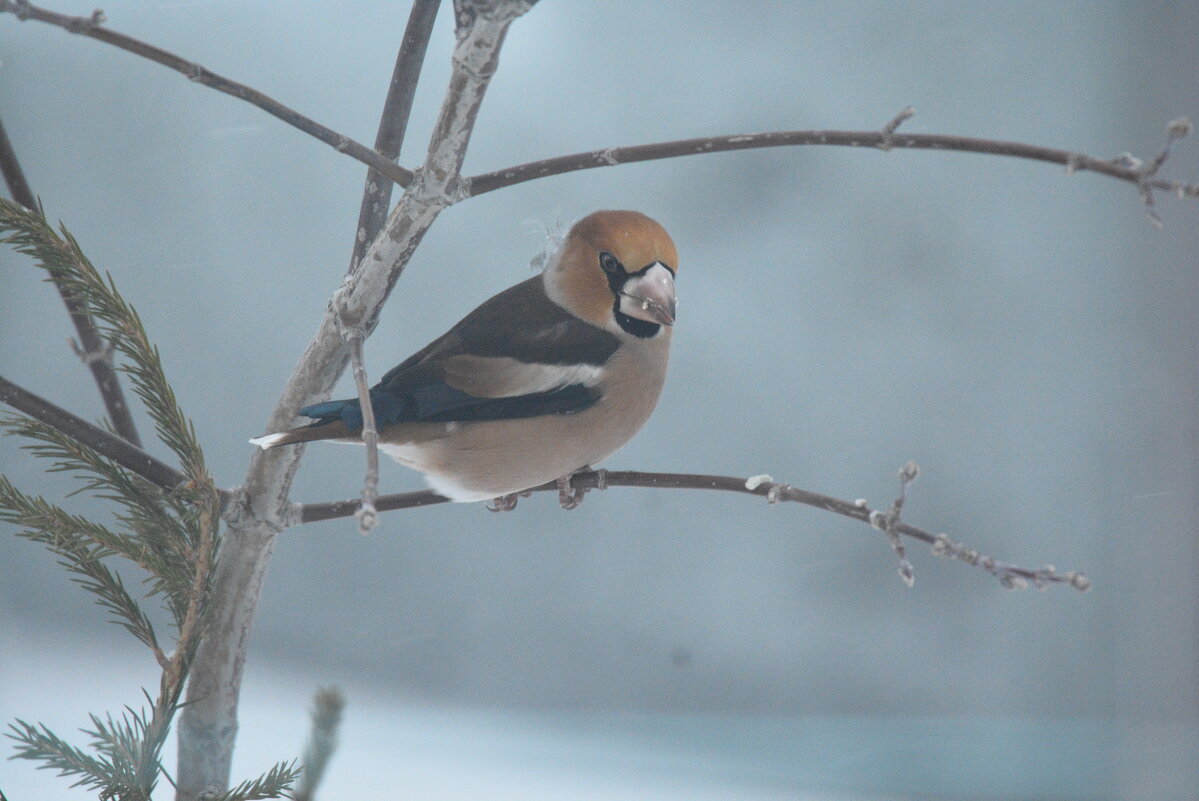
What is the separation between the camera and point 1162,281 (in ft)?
4.67

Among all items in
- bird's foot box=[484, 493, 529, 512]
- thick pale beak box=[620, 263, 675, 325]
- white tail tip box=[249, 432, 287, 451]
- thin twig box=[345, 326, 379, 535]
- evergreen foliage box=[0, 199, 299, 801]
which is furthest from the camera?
bird's foot box=[484, 493, 529, 512]

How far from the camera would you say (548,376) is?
2.31 ft

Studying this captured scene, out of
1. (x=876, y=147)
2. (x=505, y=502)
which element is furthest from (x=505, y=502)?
(x=876, y=147)

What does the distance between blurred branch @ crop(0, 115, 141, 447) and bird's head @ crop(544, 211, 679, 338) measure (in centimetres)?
31

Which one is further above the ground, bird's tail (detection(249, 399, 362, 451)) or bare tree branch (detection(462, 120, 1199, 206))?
bare tree branch (detection(462, 120, 1199, 206))

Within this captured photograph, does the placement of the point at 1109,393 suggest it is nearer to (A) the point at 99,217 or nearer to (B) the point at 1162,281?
(B) the point at 1162,281

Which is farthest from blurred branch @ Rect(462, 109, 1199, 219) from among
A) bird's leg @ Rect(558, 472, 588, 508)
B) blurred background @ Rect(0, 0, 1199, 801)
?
blurred background @ Rect(0, 0, 1199, 801)

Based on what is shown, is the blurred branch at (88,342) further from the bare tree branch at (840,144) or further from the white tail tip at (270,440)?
the bare tree branch at (840,144)

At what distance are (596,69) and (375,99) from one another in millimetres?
313

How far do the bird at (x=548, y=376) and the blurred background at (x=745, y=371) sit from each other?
0.60m

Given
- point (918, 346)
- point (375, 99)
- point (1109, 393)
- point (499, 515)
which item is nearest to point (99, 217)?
point (375, 99)

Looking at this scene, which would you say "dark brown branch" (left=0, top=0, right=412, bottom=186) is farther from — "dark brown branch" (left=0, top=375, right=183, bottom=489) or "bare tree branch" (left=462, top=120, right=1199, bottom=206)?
"dark brown branch" (left=0, top=375, right=183, bottom=489)

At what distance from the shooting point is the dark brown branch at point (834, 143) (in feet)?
1.33

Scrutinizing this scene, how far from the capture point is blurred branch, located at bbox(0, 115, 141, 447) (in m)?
0.54
